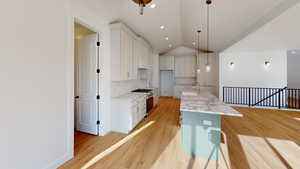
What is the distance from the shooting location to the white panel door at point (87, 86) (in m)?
3.06

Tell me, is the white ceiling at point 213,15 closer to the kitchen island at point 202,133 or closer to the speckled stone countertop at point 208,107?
the speckled stone countertop at point 208,107

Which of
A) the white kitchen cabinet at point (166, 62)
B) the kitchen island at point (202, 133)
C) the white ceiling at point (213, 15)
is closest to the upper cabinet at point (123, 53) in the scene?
the white ceiling at point (213, 15)

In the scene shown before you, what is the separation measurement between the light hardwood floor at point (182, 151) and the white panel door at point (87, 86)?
1.04 feet

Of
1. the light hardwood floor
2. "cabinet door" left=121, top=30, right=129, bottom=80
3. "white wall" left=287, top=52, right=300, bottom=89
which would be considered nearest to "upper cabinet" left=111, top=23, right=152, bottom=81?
"cabinet door" left=121, top=30, right=129, bottom=80

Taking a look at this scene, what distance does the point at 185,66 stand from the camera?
8.21 m

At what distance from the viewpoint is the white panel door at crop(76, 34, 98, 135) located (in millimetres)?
3064

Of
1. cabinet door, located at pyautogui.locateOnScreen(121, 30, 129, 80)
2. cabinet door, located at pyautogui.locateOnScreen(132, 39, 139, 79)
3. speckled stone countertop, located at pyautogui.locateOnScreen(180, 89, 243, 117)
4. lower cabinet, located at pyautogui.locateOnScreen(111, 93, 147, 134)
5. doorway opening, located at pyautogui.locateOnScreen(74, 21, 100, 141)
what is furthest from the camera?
cabinet door, located at pyautogui.locateOnScreen(132, 39, 139, 79)

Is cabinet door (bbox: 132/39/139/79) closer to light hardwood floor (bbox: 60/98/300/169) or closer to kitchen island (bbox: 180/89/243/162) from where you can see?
light hardwood floor (bbox: 60/98/300/169)

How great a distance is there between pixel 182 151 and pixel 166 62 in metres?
6.65

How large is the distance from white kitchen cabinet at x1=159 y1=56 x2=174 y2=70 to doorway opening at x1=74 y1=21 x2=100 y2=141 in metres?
5.77
